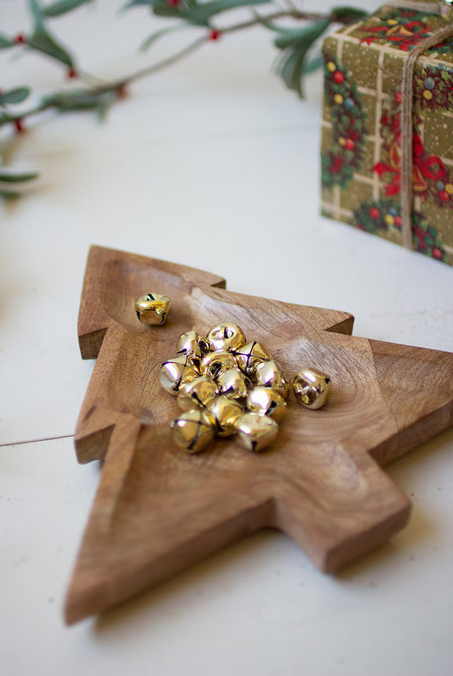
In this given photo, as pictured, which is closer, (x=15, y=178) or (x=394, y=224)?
(x=394, y=224)

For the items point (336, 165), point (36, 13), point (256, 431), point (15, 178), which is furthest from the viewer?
point (36, 13)

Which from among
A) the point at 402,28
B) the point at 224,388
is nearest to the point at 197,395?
the point at 224,388

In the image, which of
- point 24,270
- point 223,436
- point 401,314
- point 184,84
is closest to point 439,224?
point 401,314

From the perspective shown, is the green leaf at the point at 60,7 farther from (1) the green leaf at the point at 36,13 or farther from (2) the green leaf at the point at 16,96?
(2) the green leaf at the point at 16,96

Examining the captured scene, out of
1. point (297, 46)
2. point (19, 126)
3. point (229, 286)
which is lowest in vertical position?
point (229, 286)

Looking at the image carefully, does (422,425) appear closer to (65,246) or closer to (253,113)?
(65,246)

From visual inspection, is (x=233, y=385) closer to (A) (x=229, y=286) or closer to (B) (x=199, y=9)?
(A) (x=229, y=286)

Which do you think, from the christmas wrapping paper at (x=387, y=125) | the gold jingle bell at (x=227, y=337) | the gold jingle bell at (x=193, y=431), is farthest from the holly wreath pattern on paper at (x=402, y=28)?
the gold jingle bell at (x=193, y=431)
